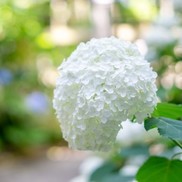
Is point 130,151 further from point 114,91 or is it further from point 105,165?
point 114,91

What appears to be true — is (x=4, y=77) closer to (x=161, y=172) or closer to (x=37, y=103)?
(x=37, y=103)

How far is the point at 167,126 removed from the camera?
0.69 metres

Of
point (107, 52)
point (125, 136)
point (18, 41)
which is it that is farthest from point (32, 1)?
point (107, 52)

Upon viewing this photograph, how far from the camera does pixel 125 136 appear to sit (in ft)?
5.37

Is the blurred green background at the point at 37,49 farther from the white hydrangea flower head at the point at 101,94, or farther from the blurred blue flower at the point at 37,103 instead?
the white hydrangea flower head at the point at 101,94

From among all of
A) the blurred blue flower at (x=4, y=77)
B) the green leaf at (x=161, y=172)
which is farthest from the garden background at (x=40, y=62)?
the green leaf at (x=161, y=172)

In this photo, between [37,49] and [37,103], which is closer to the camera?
[37,103]

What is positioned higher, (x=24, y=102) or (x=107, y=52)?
(x=24, y=102)

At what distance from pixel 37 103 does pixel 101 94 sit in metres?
4.25

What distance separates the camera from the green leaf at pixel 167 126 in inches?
26.6

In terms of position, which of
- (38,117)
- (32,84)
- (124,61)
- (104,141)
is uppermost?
(32,84)

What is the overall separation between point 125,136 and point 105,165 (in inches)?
4.3

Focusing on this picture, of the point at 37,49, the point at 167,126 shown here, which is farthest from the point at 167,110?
the point at 37,49

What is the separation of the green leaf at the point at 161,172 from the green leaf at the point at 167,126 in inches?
3.1
